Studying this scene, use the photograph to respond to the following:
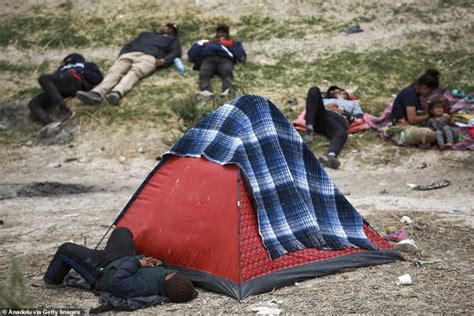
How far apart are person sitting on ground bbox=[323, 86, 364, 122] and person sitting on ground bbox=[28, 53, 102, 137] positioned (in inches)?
139

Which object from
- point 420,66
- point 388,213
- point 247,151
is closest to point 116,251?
point 247,151

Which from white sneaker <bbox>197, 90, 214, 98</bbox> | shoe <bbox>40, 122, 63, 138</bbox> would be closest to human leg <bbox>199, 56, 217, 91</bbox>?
white sneaker <bbox>197, 90, 214, 98</bbox>

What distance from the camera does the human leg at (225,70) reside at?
35.2 ft

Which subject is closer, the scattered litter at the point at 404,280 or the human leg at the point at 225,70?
the scattered litter at the point at 404,280

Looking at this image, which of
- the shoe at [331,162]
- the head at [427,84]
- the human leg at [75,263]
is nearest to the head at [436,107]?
the head at [427,84]

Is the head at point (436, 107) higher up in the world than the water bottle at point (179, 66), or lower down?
lower down

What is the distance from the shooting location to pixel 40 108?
10586mm

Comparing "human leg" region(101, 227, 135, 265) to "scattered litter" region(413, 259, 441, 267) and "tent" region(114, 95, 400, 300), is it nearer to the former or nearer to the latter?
"tent" region(114, 95, 400, 300)

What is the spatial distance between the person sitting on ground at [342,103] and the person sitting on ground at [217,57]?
57.9 inches

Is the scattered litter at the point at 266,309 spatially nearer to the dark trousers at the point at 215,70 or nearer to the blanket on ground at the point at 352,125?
the blanket on ground at the point at 352,125

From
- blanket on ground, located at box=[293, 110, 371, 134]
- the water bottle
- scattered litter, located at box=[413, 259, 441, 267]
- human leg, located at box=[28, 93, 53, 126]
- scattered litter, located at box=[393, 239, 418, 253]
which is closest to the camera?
scattered litter, located at box=[413, 259, 441, 267]

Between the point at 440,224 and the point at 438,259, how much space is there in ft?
3.22

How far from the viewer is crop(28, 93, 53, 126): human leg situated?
10445mm

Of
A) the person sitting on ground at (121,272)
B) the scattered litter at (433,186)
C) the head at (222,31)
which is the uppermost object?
the head at (222,31)
